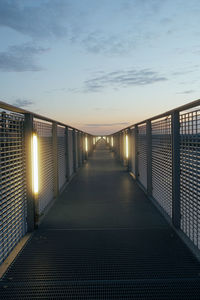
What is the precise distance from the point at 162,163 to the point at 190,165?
1.32m

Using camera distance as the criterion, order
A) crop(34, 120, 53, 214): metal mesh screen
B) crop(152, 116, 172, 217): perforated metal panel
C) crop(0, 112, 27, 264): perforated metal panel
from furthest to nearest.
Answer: crop(34, 120, 53, 214): metal mesh screen
crop(152, 116, 172, 217): perforated metal panel
crop(0, 112, 27, 264): perforated metal panel

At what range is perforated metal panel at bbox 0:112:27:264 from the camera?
2.82 m

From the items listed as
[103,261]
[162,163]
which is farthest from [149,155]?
[103,261]

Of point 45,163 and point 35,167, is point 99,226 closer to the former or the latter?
point 35,167

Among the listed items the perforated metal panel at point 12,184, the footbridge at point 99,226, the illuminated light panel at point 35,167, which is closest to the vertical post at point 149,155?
the footbridge at point 99,226

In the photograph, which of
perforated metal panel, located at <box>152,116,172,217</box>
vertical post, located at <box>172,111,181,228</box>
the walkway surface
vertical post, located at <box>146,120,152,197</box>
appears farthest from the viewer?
vertical post, located at <box>146,120,152,197</box>

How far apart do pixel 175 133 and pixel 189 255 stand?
1558mm

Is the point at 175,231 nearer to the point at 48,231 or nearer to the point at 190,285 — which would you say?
the point at 190,285

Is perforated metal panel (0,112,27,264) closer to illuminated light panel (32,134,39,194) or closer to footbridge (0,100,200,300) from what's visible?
footbridge (0,100,200,300)

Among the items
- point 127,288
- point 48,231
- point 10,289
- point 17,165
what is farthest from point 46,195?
point 127,288

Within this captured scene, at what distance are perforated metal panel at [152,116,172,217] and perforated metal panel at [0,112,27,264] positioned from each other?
2123 millimetres

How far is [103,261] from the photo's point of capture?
9.15 ft

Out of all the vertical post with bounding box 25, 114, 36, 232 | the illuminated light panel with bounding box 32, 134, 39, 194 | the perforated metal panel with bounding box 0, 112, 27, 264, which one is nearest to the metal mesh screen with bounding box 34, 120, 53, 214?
the illuminated light panel with bounding box 32, 134, 39, 194

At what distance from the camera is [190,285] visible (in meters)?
2.37
